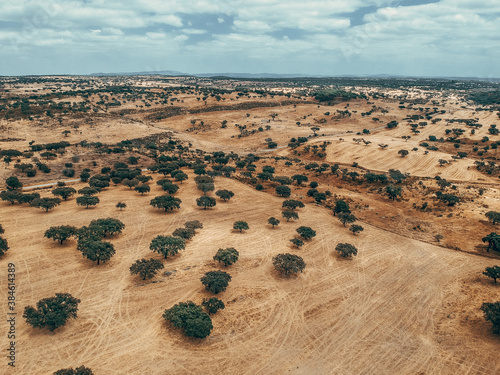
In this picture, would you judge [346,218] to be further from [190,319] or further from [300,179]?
[190,319]

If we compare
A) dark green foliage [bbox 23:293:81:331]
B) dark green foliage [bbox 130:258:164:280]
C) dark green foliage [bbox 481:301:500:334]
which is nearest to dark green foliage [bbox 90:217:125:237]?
dark green foliage [bbox 130:258:164:280]

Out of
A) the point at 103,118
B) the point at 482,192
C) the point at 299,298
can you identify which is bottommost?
the point at 299,298

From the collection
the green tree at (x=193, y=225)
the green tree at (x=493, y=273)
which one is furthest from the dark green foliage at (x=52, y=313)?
the green tree at (x=493, y=273)

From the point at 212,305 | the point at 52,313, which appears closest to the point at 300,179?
the point at 212,305

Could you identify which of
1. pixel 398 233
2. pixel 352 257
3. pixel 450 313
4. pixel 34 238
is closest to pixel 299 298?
pixel 352 257

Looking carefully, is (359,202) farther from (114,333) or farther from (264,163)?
(114,333)

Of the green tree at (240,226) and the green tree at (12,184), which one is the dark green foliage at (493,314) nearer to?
the green tree at (240,226)
